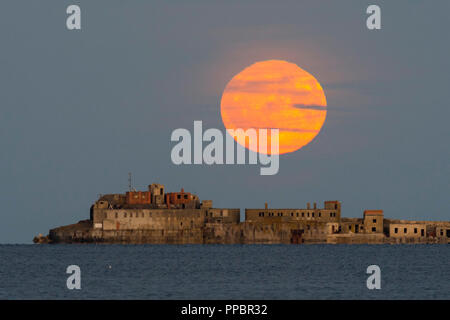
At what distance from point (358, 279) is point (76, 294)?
113 ft

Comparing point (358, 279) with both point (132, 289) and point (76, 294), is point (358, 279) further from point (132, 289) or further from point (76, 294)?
point (76, 294)

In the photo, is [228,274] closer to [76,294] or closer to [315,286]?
[315,286]

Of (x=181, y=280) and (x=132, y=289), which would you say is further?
(x=181, y=280)

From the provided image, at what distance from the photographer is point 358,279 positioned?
4163 inches
